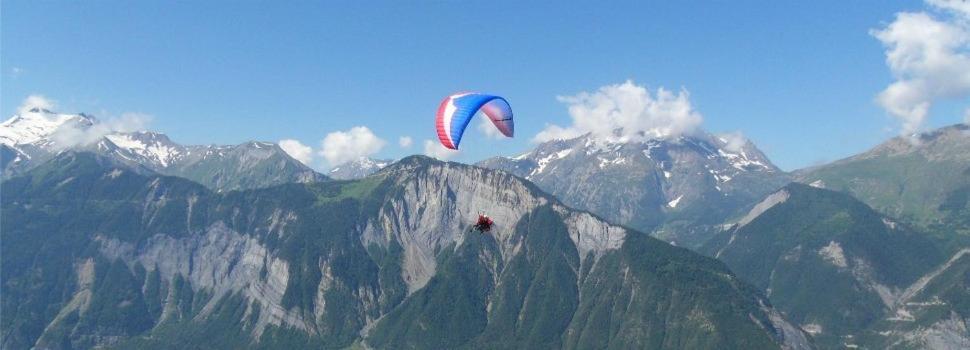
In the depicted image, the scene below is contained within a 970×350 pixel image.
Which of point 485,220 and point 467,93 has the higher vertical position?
point 467,93

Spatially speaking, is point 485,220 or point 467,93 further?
point 467,93

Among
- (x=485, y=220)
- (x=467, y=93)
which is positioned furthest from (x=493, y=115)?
(x=485, y=220)

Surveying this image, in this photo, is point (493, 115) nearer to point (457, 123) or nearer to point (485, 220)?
point (457, 123)

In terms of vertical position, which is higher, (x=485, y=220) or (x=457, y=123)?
(x=457, y=123)

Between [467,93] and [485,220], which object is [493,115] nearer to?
[467,93]

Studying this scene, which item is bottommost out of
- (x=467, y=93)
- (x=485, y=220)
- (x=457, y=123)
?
(x=485, y=220)
